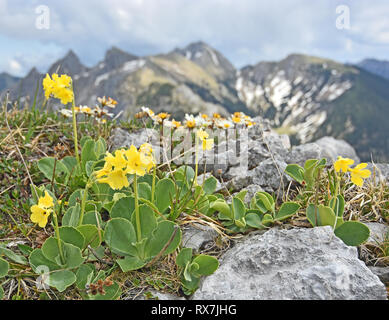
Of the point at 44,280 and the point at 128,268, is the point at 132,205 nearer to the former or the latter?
the point at 128,268

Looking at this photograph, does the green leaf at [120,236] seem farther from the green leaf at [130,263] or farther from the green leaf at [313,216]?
the green leaf at [313,216]

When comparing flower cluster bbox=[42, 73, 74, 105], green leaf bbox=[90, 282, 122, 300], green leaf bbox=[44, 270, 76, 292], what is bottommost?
green leaf bbox=[90, 282, 122, 300]

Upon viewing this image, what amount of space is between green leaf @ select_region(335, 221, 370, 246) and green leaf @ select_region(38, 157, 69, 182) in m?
3.02

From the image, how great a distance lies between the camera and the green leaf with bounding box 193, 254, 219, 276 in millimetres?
2502

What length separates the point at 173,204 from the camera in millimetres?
3020

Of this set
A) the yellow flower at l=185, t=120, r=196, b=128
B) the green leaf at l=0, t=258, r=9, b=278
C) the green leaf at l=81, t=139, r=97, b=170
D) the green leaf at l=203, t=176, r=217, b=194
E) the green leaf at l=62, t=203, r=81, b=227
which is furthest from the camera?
the yellow flower at l=185, t=120, r=196, b=128

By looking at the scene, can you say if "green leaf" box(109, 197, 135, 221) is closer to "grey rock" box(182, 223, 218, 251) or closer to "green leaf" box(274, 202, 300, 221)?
"grey rock" box(182, 223, 218, 251)

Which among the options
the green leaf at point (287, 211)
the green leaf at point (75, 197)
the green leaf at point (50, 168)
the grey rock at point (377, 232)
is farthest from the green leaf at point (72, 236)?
the grey rock at point (377, 232)

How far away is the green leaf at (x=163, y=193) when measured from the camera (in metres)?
3.03

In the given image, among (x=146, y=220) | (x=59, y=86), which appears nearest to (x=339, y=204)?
(x=146, y=220)

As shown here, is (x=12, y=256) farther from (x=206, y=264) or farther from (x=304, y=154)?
(x=304, y=154)

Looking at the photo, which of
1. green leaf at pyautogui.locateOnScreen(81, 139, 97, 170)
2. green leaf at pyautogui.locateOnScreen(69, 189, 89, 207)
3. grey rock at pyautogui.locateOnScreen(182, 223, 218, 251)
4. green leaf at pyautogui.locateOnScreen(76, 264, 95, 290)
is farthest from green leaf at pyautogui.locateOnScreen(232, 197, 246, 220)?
green leaf at pyautogui.locateOnScreen(81, 139, 97, 170)
